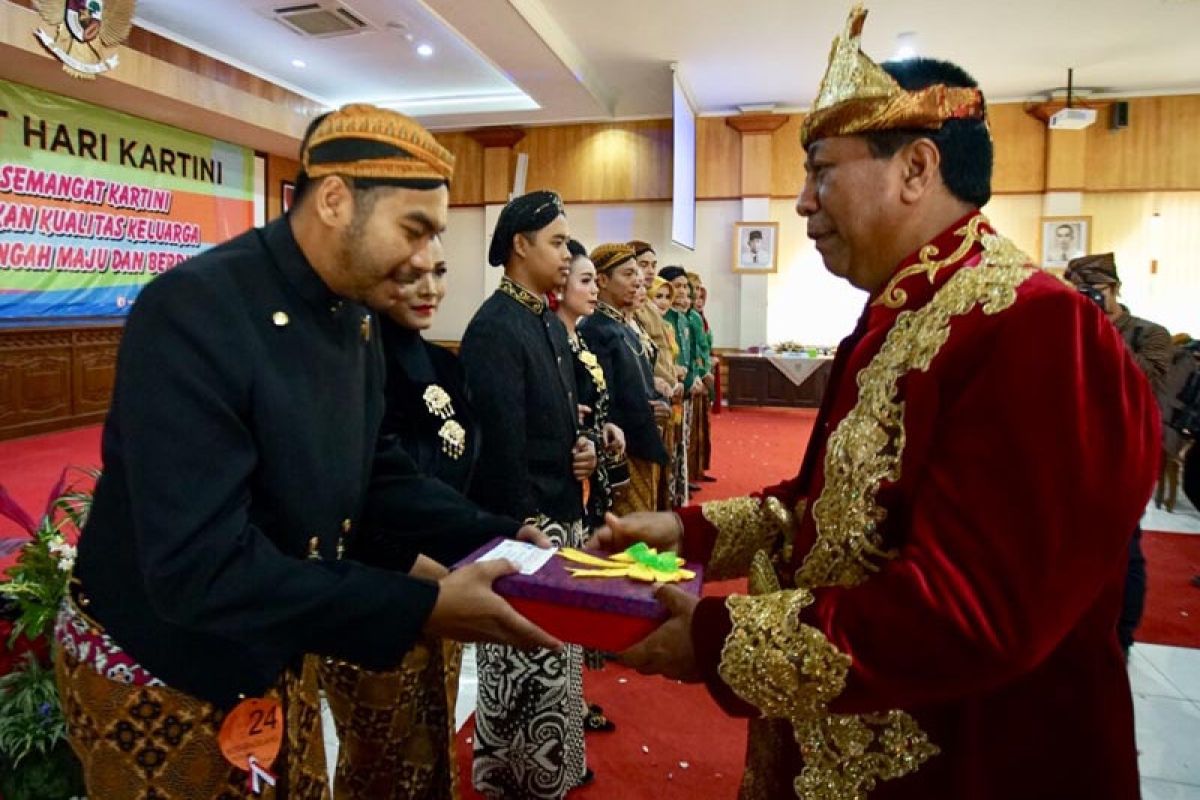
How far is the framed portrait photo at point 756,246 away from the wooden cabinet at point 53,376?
7.89 m

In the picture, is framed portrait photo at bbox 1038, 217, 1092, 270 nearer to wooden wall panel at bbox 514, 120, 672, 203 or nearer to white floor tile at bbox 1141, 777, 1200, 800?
wooden wall panel at bbox 514, 120, 672, 203

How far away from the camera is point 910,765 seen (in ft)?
3.29

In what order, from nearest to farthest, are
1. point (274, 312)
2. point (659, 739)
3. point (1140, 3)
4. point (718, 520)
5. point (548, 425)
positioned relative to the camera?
point (274, 312) < point (718, 520) < point (548, 425) < point (659, 739) < point (1140, 3)

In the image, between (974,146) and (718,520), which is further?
(718,520)

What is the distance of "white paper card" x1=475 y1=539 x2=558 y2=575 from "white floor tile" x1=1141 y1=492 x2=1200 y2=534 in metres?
5.29

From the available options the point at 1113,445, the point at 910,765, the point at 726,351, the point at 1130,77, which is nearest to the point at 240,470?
the point at 910,765

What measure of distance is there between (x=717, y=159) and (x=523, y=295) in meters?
9.75

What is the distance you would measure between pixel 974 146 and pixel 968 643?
670 millimetres

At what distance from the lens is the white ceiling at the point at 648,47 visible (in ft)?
24.6

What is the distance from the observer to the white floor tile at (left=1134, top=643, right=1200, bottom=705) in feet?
10.1

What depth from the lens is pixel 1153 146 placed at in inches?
402

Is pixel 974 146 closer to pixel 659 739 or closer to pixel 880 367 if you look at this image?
pixel 880 367

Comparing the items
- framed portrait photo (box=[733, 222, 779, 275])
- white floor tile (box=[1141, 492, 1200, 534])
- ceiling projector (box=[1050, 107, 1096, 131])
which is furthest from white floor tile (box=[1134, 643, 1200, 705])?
framed portrait photo (box=[733, 222, 779, 275])

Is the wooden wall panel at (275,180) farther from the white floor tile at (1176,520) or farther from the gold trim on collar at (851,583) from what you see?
the gold trim on collar at (851,583)
